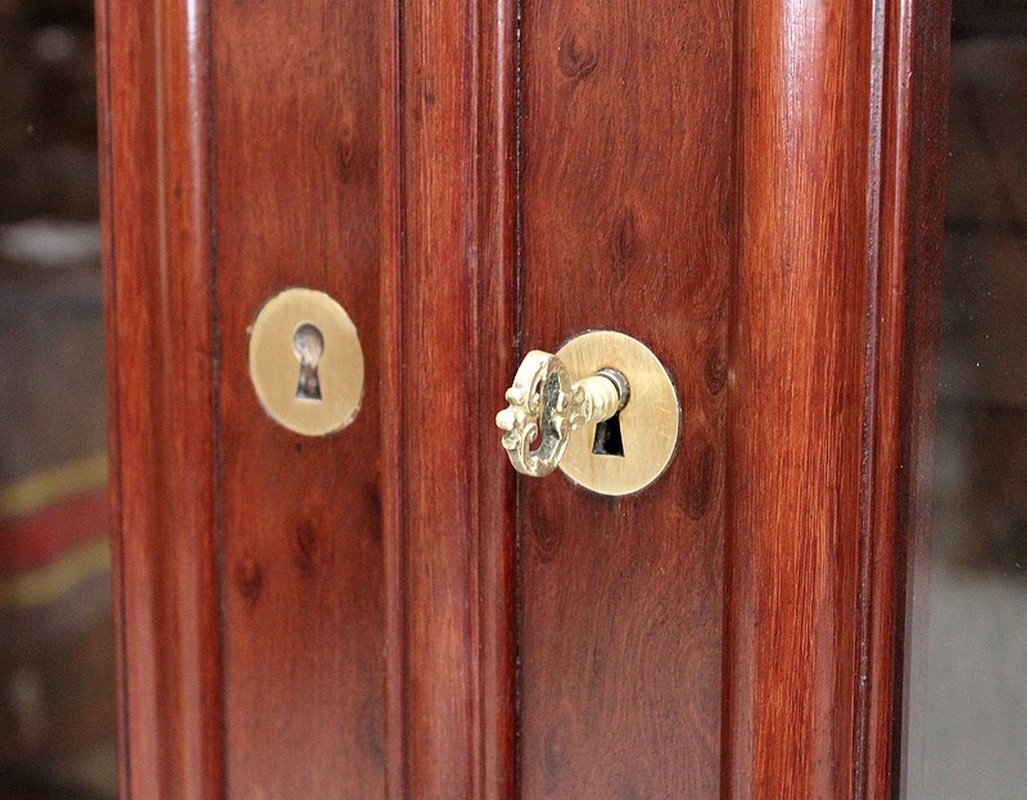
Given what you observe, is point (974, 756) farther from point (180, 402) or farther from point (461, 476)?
point (180, 402)

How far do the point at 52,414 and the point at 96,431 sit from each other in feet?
0.12

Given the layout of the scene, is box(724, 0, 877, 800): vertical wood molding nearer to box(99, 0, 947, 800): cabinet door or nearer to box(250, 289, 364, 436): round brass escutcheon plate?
box(99, 0, 947, 800): cabinet door

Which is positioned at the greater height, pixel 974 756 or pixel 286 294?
pixel 286 294

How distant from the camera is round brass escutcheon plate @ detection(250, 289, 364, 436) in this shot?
0.58 m

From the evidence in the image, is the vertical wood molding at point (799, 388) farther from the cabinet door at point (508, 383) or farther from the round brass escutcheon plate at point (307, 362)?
the round brass escutcheon plate at point (307, 362)

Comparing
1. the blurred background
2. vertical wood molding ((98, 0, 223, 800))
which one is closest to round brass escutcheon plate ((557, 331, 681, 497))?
the blurred background

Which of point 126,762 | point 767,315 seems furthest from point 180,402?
point 767,315

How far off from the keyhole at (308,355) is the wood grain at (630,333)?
0.40 ft

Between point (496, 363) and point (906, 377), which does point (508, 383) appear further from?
point (906, 377)

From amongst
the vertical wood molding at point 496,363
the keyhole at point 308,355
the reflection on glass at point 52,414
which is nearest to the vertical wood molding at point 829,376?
the vertical wood molding at point 496,363

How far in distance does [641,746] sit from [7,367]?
43cm

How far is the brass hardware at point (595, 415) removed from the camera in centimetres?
47

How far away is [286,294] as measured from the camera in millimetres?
597

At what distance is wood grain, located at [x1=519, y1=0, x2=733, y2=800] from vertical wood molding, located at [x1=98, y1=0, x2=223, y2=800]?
187 mm
